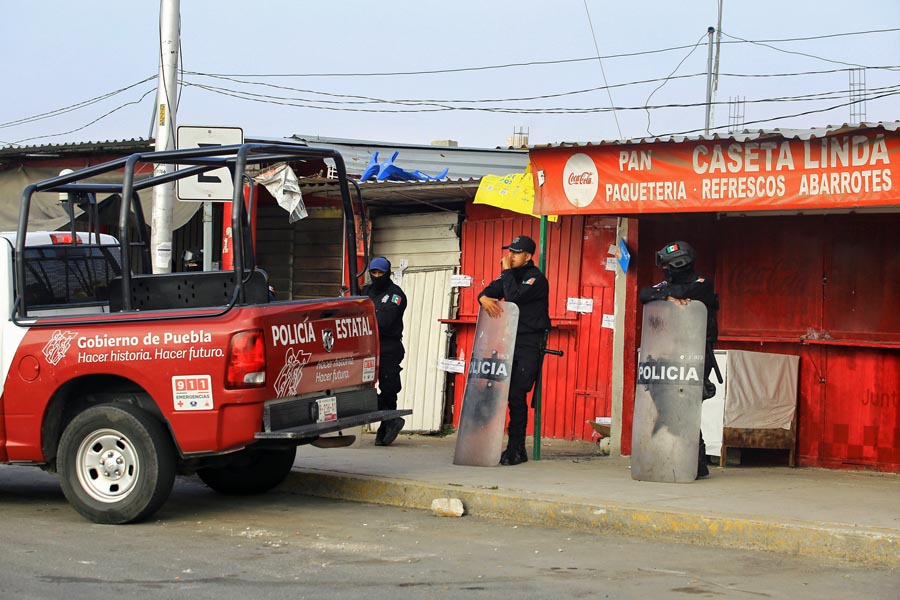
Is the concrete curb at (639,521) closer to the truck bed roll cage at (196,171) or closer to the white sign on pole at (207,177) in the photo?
the truck bed roll cage at (196,171)

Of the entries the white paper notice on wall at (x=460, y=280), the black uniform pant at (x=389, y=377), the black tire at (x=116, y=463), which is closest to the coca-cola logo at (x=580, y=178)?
the black uniform pant at (x=389, y=377)

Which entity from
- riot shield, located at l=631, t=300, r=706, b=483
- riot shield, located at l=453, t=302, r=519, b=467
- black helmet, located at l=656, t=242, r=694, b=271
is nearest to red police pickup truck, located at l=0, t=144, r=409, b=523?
riot shield, located at l=453, t=302, r=519, b=467

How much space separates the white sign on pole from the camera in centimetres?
1078

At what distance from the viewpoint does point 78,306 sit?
29.7 ft

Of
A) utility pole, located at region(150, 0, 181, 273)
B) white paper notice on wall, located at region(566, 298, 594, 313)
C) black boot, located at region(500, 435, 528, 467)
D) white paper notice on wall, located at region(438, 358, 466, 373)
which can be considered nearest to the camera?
black boot, located at region(500, 435, 528, 467)

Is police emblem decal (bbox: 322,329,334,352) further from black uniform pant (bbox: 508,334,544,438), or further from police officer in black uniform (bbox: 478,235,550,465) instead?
black uniform pant (bbox: 508,334,544,438)

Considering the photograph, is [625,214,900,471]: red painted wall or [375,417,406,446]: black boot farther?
[375,417,406,446]: black boot

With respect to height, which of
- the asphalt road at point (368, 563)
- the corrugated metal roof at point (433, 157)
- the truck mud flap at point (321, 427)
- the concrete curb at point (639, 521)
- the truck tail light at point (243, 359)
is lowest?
the asphalt road at point (368, 563)

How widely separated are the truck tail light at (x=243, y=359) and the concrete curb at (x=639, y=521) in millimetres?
1903

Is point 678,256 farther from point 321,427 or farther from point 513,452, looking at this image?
point 321,427

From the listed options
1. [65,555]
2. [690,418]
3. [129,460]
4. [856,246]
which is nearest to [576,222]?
[856,246]

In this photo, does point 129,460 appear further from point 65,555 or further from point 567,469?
point 567,469

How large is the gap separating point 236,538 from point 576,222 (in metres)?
6.18

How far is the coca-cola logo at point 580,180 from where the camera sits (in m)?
10.0
